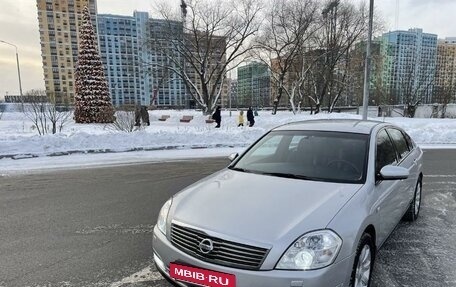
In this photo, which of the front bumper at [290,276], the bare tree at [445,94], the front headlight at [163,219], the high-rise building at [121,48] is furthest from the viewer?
the high-rise building at [121,48]

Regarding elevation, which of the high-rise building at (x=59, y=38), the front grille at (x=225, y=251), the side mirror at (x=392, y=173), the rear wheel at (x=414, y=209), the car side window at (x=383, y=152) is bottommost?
the rear wheel at (x=414, y=209)

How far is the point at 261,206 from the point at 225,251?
0.49m

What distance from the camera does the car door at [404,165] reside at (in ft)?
13.4

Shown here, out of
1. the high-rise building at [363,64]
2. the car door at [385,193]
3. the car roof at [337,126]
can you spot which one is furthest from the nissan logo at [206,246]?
the high-rise building at [363,64]

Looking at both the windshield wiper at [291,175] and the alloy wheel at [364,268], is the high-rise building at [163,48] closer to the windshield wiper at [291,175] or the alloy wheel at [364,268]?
the windshield wiper at [291,175]

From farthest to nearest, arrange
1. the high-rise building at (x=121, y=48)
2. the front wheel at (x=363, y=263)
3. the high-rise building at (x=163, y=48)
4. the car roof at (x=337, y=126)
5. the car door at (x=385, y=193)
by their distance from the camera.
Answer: the high-rise building at (x=121, y=48) < the high-rise building at (x=163, y=48) < the car roof at (x=337, y=126) < the car door at (x=385, y=193) < the front wheel at (x=363, y=263)

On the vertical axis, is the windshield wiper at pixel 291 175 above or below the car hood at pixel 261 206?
above

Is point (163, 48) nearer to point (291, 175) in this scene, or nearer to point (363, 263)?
point (291, 175)

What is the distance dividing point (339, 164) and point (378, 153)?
0.49 m

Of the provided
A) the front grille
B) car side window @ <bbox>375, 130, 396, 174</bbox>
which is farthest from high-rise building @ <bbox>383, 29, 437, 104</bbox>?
the front grille

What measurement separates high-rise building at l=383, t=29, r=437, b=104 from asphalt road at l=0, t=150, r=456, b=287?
105 ft

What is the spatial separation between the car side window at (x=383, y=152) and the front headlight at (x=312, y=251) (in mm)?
1235

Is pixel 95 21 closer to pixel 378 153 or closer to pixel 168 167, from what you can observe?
pixel 168 167

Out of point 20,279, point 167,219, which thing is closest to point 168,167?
point 20,279
